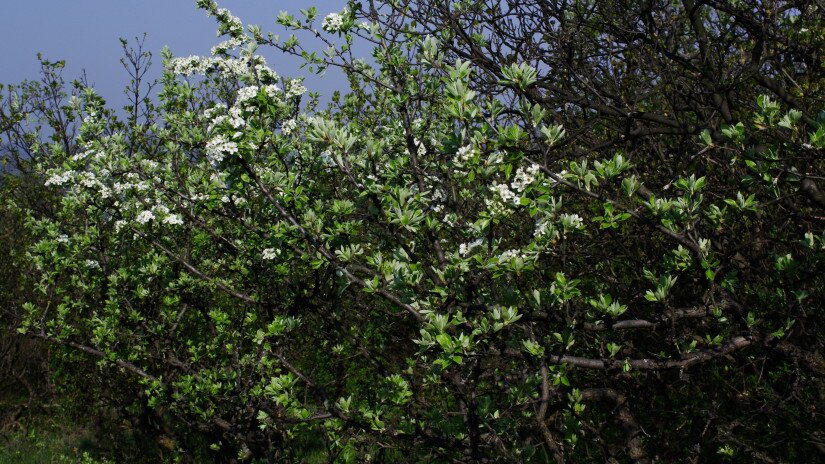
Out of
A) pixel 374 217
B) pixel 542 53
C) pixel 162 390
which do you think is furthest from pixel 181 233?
pixel 542 53

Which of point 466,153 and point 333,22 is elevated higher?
point 333,22

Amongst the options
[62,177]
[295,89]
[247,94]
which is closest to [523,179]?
[247,94]

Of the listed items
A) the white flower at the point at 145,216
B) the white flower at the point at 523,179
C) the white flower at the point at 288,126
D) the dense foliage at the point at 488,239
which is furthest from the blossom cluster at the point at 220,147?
the white flower at the point at 145,216

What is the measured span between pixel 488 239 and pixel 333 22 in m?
2.03

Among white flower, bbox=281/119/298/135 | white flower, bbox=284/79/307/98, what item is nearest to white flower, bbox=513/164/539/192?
white flower, bbox=281/119/298/135

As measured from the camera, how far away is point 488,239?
126 inches

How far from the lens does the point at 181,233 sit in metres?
6.29

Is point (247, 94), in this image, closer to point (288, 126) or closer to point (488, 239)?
point (288, 126)

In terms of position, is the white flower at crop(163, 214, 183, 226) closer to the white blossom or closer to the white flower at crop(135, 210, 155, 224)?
the white flower at crop(135, 210, 155, 224)

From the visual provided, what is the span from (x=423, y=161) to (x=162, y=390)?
3272 millimetres

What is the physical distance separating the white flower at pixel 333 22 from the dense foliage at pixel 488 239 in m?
0.03

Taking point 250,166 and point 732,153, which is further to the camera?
point 732,153

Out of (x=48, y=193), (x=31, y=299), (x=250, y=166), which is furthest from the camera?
(x=31, y=299)

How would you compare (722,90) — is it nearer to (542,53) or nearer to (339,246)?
(542,53)
